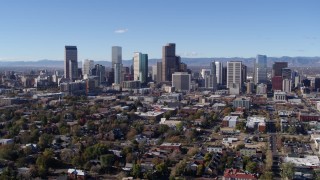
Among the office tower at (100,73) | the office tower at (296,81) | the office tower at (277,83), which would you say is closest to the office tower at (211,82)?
the office tower at (277,83)

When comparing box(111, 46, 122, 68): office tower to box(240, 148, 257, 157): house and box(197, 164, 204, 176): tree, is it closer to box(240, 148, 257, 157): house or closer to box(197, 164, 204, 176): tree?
box(240, 148, 257, 157): house

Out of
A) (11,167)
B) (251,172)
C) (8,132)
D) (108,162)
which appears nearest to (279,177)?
(251,172)

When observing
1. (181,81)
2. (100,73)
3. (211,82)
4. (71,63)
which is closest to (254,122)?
(181,81)

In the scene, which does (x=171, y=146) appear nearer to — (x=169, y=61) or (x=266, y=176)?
(x=266, y=176)

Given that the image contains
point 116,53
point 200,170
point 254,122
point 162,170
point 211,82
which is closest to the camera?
point 162,170

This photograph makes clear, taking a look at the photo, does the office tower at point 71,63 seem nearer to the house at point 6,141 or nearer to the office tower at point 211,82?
the office tower at point 211,82

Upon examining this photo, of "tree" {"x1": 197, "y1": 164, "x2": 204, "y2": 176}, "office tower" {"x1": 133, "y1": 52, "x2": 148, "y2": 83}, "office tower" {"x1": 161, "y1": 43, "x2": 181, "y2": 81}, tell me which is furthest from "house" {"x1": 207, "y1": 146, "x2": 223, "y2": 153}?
"office tower" {"x1": 133, "y1": 52, "x2": 148, "y2": 83}

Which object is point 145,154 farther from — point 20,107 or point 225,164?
point 20,107
